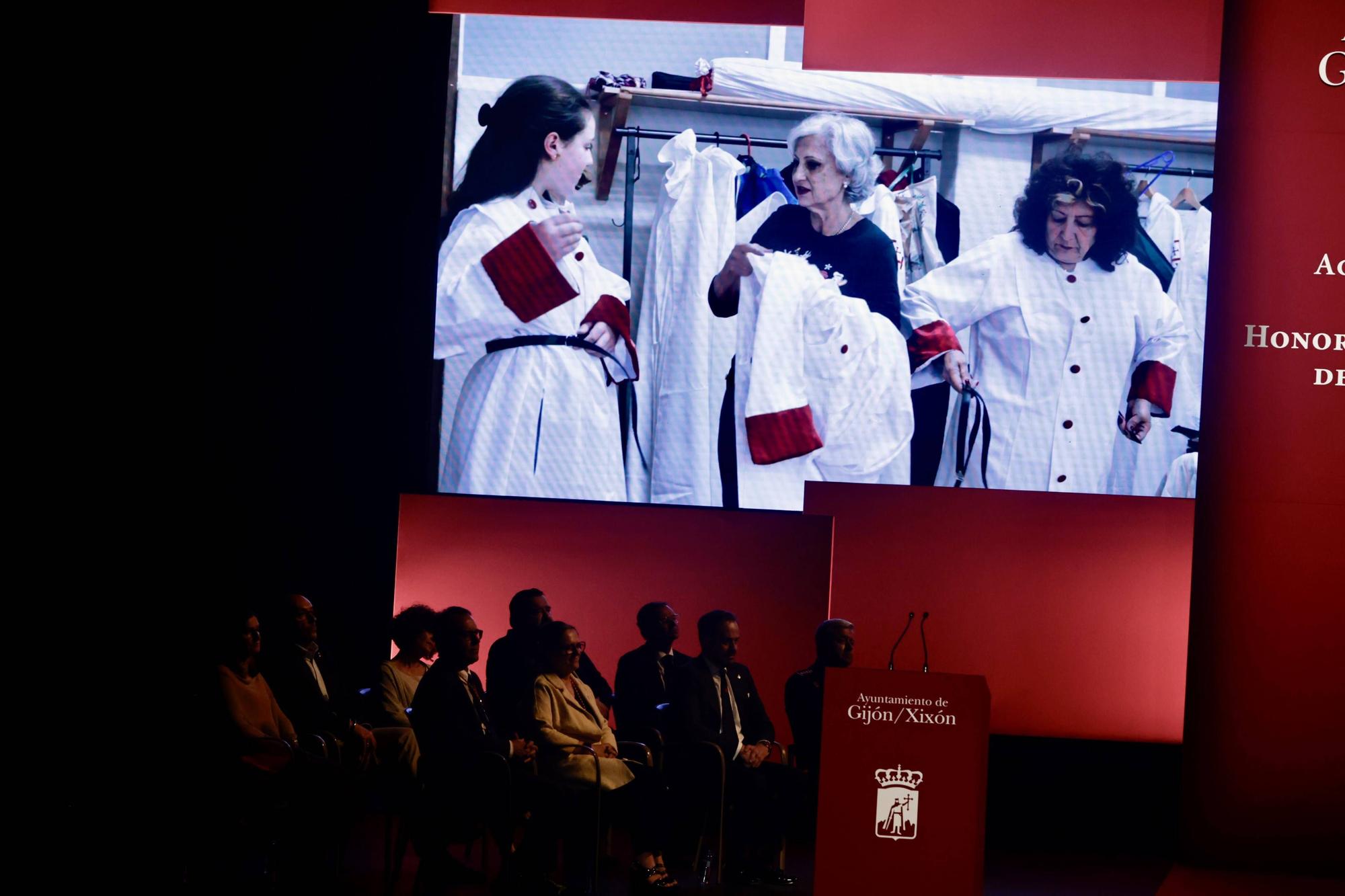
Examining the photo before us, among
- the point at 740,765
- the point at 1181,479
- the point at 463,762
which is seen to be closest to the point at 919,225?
the point at 1181,479

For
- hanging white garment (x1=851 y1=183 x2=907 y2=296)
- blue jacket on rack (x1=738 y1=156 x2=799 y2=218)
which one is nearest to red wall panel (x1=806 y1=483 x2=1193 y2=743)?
hanging white garment (x1=851 y1=183 x2=907 y2=296)

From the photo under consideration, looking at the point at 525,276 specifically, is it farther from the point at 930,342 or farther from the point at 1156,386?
the point at 1156,386

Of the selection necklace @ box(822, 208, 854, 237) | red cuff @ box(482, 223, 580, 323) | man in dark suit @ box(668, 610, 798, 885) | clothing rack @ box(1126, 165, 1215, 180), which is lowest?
man in dark suit @ box(668, 610, 798, 885)

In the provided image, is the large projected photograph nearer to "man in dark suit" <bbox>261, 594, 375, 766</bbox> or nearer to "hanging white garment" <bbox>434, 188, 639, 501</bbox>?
"hanging white garment" <bbox>434, 188, 639, 501</bbox>

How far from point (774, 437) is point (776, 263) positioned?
800mm

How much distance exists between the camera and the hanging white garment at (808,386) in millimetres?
6551

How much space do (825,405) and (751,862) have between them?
2207 mm

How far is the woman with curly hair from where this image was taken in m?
6.49

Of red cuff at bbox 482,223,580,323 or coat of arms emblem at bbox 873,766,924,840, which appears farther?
red cuff at bbox 482,223,580,323

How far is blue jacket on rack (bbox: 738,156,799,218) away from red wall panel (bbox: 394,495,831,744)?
1.42 m

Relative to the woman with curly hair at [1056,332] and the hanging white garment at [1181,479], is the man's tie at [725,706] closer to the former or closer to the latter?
the woman with curly hair at [1056,332]

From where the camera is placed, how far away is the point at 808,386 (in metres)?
6.61

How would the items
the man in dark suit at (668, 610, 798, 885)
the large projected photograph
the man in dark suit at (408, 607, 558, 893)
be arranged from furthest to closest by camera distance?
the large projected photograph, the man in dark suit at (668, 610, 798, 885), the man in dark suit at (408, 607, 558, 893)

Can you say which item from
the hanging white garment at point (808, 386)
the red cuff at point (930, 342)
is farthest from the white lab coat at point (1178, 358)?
the hanging white garment at point (808, 386)
